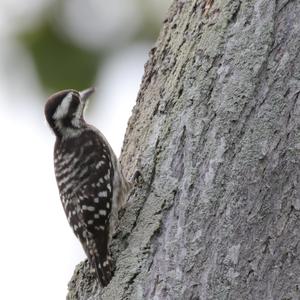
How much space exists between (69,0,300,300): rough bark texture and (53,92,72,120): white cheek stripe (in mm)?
1117

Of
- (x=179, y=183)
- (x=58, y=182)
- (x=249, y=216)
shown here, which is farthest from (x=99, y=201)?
(x=249, y=216)

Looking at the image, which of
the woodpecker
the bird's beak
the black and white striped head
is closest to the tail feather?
the woodpecker

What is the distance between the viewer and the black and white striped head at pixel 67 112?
5.52m

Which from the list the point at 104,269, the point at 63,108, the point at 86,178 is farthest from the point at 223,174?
the point at 63,108

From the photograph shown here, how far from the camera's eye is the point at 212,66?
436cm

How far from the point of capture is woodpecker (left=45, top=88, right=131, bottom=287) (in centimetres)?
472

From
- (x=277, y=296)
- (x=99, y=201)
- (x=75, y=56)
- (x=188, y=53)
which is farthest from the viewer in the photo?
(x=75, y=56)

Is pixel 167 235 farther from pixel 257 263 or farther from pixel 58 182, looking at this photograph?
pixel 58 182

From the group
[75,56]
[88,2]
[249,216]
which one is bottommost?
[249,216]

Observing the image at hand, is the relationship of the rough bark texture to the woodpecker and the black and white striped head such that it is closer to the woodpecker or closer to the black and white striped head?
the woodpecker

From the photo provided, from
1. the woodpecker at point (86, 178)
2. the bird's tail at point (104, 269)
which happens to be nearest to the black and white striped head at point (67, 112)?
the woodpecker at point (86, 178)

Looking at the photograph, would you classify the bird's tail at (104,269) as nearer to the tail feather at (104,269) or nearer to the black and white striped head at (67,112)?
the tail feather at (104,269)

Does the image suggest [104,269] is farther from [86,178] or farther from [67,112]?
[67,112]

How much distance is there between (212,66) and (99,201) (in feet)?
4.02
